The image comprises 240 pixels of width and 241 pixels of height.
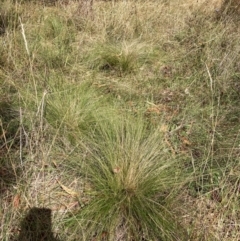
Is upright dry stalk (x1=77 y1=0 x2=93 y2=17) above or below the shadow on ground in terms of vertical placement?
above

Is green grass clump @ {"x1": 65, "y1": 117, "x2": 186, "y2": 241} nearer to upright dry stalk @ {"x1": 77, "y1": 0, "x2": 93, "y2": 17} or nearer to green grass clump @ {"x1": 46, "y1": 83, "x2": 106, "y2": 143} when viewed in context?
green grass clump @ {"x1": 46, "y1": 83, "x2": 106, "y2": 143}

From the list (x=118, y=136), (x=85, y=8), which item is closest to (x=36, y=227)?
(x=118, y=136)

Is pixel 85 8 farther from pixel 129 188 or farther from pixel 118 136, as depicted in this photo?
pixel 129 188

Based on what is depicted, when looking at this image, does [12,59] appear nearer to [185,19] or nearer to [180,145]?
[180,145]

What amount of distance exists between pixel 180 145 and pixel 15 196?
1313 mm

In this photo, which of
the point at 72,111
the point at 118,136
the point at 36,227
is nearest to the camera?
the point at 36,227

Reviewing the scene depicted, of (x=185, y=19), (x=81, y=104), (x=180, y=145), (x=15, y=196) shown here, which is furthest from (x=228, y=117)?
(x=185, y=19)

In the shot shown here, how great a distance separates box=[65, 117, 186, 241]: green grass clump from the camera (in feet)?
5.82

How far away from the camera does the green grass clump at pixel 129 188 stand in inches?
69.9

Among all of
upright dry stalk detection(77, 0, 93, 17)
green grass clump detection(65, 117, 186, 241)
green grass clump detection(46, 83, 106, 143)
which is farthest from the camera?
upright dry stalk detection(77, 0, 93, 17)

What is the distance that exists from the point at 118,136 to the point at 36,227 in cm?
77

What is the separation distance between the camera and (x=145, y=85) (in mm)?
3391

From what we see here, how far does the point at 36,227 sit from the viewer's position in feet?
6.04

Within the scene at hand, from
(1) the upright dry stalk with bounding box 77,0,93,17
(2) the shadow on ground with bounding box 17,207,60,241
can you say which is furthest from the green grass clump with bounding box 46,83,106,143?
(1) the upright dry stalk with bounding box 77,0,93,17
